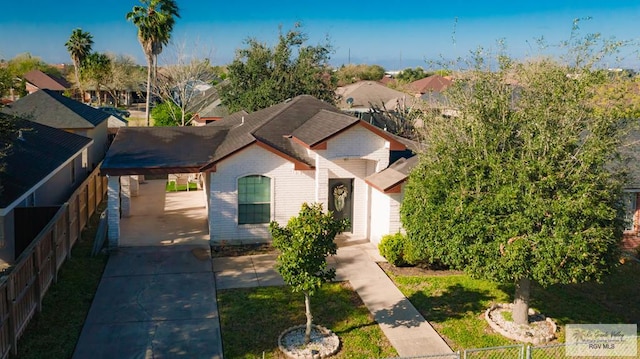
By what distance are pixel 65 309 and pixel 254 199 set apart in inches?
289

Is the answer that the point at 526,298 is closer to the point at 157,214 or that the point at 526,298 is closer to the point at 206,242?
the point at 206,242

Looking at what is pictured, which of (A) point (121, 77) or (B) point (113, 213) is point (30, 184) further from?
(A) point (121, 77)

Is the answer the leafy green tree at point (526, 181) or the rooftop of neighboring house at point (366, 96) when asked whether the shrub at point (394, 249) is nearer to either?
the leafy green tree at point (526, 181)

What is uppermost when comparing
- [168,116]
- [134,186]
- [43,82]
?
[43,82]

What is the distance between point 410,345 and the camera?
1177 cm

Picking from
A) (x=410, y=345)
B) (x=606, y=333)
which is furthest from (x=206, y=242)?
(x=606, y=333)

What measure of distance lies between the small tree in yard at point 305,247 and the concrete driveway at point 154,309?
2.26 meters

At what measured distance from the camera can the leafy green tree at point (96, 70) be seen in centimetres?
6988

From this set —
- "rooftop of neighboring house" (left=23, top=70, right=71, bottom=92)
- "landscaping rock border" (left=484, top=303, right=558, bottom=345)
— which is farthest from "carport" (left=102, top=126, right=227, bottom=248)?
"rooftop of neighboring house" (left=23, top=70, right=71, bottom=92)

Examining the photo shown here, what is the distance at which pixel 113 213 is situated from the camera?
17.6 meters

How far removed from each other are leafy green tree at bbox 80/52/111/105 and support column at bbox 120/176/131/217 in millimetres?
54800

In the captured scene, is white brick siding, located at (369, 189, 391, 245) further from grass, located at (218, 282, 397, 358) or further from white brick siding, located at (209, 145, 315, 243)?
grass, located at (218, 282, 397, 358)

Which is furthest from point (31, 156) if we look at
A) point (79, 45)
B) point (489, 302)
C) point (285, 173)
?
point (79, 45)

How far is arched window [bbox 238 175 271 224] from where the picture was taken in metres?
18.8
